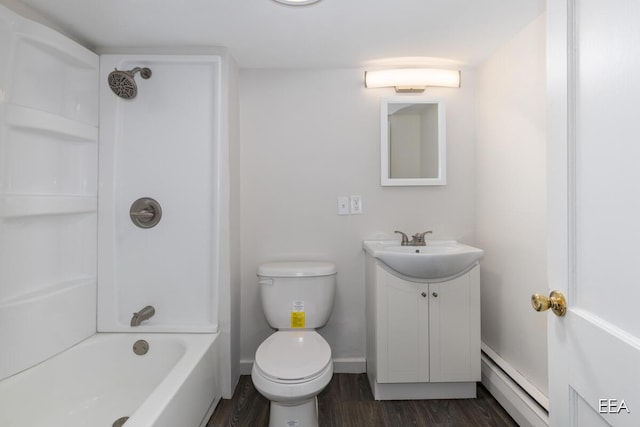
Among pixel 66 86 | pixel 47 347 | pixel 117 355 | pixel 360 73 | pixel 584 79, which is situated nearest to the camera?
pixel 584 79

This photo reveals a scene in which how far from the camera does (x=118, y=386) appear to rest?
1.71 meters

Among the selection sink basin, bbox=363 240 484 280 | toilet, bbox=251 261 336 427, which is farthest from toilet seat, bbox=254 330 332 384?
sink basin, bbox=363 240 484 280

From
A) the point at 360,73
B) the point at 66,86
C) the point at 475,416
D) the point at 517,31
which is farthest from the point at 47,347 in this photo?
the point at 517,31

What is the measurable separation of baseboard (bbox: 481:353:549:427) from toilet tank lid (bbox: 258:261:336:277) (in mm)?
1075

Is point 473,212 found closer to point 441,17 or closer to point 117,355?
point 441,17

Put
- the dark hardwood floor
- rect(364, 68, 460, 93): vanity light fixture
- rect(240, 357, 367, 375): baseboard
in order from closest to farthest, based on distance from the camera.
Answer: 1. the dark hardwood floor
2. rect(364, 68, 460, 93): vanity light fixture
3. rect(240, 357, 367, 375): baseboard

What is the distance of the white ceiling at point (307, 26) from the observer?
59.1 inches

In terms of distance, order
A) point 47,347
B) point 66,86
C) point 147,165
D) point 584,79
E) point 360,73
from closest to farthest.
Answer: point 584,79, point 47,347, point 66,86, point 147,165, point 360,73

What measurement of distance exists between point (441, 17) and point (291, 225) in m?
1.43

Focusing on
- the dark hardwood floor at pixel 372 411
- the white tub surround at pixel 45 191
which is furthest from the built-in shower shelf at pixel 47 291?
the dark hardwood floor at pixel 372 411

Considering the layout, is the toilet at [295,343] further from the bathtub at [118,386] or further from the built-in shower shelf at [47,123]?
the built-in shower shelf at [47,123]

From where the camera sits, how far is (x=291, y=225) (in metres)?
2.21

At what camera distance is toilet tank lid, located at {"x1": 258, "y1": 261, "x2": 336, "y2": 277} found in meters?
1.94

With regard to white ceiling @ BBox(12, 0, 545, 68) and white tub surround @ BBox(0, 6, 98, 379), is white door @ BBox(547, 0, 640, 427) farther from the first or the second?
white tub surround @ BBox(0, 6, 98, 379)
